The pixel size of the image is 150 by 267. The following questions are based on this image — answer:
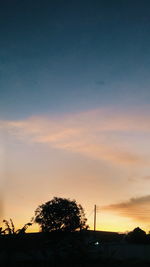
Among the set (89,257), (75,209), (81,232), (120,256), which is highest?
(75,209)

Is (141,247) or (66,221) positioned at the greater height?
(66,221)

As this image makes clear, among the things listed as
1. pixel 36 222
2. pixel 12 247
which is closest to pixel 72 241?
pixel 12 247

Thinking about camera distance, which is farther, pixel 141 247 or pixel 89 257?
pixel 141 247

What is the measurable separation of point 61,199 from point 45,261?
220 ft

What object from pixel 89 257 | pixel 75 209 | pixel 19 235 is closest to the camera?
pixel 89 257

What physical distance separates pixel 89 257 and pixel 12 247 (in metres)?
11.7

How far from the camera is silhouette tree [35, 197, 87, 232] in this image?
6950 centimetres

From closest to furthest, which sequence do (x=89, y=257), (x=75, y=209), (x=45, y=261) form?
(x=89, y=257), (x=45, y=261), (x=75, y=209)

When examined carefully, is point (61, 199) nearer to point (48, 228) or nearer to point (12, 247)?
point (48, 228)

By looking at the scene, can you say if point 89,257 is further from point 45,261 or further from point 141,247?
point 141,247

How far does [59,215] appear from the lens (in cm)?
7069

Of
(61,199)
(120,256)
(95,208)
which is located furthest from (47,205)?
(120,256)

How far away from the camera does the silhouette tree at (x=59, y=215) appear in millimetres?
69500

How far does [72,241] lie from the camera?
23.0ft
